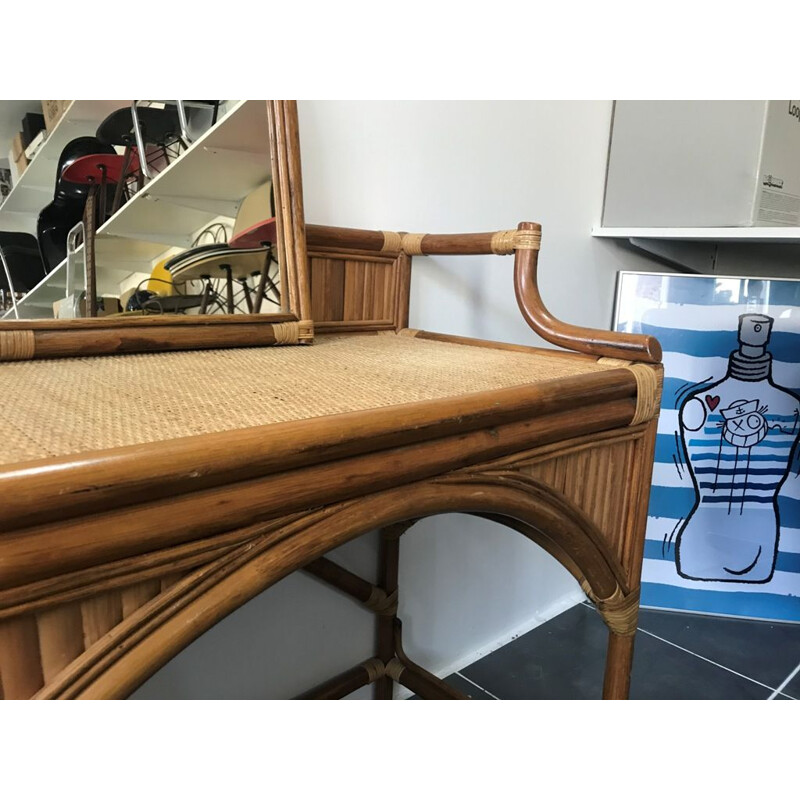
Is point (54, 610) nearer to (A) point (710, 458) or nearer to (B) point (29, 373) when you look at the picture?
(B) point (29, 373)

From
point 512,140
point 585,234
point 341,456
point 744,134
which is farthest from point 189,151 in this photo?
point 744,134

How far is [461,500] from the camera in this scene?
1.52 ft

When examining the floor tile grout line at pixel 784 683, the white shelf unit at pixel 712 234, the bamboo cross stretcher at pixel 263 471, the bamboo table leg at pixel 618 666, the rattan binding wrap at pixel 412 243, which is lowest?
the floor tile grout line at pixel 784 683

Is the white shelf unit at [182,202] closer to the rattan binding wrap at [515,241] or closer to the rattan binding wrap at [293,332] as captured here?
the rattan binding wrap at [293,332]

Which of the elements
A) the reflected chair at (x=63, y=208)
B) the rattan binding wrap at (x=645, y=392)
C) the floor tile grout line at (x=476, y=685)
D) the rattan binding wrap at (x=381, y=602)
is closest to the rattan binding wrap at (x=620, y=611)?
the rattan binding wrap at (x=645, y=392)

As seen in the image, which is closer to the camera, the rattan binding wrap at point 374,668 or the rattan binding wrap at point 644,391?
the rattan binding wrap at point 644,391

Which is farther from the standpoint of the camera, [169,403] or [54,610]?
[169,403]

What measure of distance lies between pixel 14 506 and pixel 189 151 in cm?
53

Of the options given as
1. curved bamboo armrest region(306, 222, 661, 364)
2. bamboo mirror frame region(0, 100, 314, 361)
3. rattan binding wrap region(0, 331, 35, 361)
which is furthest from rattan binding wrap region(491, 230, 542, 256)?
rattan binding wrap region(0, 331, 35, 361)

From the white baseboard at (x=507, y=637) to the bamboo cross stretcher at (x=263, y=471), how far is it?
54 centimetres

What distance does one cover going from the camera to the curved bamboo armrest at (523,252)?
2.06ft

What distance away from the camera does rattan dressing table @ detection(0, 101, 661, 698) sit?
30 cm

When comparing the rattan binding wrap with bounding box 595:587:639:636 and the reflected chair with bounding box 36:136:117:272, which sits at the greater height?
the reflected chair with bounding box 36:136:117:272

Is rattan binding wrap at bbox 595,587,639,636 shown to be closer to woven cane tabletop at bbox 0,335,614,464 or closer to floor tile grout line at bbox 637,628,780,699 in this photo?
woven cane tabletop at bbox 0,335,614,464
